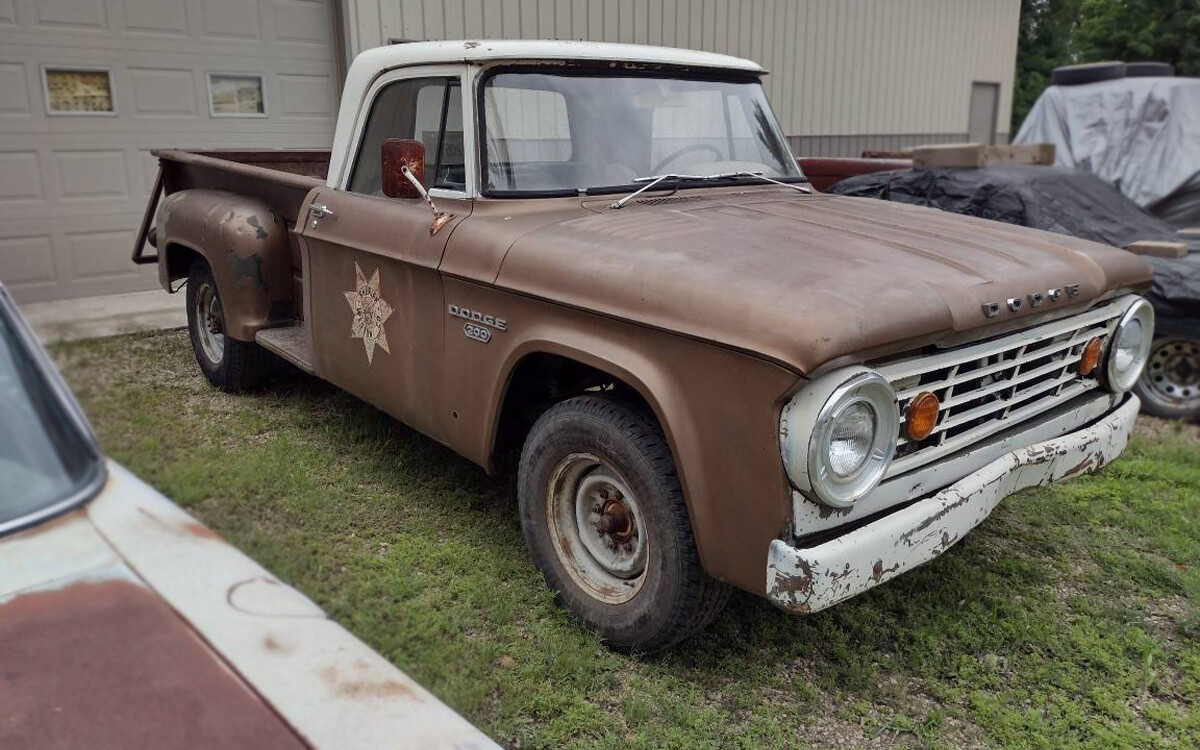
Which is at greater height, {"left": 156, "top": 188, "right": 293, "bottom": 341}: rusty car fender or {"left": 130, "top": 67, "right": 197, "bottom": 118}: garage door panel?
{"left": 130, "top": 67, "right": 197, "bottom": 118}: garage door panel

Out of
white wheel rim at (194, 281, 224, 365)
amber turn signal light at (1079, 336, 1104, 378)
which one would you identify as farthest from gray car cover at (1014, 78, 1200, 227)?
white wheel rim at (194, 281, 224, 365)

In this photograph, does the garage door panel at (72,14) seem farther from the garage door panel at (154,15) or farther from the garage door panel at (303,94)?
the garage door panel at (303,94)

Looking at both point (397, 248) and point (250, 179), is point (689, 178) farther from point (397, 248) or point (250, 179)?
point (250, 179)

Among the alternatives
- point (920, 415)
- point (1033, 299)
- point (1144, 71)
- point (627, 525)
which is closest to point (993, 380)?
point (1033, 299)

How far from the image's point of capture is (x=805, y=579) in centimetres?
191

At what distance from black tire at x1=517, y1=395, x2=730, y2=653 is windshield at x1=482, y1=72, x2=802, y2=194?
2.46 feet

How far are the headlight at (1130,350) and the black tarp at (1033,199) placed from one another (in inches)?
94.0

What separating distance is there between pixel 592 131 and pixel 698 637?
153cm

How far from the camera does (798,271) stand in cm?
209

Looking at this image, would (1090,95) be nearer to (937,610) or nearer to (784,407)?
(937,610)

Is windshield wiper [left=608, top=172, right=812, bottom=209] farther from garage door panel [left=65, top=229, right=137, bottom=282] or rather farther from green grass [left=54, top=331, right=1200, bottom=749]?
garage door panel [left=65, top=229, right=137, bottom=282]

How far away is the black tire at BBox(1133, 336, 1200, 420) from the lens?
487cm

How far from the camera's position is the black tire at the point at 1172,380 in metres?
4.87

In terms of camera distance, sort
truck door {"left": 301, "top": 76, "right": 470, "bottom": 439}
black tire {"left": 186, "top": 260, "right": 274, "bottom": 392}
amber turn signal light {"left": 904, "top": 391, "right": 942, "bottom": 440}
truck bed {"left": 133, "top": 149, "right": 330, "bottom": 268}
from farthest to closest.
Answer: truck door {"left": 301, "top": 76, "right": 470, "bottom": 439} < amber turn signal light {"left": 904, "top": 391, "right": 942, "bottom": 440} < truck bed {"left": 133, "top": 149, "right": 330, "bottom": 268} < black tire {"left": 186, "top": 260, "right": 274, "bottom": 392}
